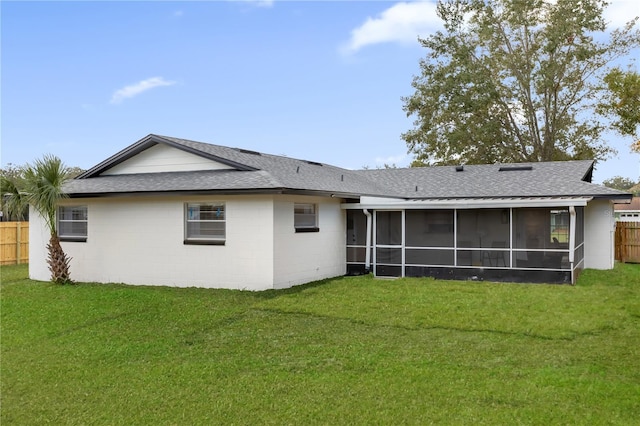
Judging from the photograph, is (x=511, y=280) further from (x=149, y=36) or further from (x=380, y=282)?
(x=149, y=36)

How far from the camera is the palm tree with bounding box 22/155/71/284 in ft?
44.4

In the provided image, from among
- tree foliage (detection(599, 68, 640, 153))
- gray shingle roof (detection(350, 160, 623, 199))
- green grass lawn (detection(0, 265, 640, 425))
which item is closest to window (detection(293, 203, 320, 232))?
green grass lawn (detection(0, 265, 640, 425))

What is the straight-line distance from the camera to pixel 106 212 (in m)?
14.8

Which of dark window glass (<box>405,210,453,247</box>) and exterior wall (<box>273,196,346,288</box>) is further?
dark window glass (<box>405,210,453,247</box>)

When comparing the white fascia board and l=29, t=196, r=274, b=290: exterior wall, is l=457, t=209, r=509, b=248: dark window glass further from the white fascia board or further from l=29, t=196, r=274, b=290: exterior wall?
l=29, t=196, r=274, b=290: exterior wall

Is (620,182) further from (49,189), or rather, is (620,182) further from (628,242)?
(49,189)

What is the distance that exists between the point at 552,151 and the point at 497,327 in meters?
23.8

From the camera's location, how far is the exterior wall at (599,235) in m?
18.0

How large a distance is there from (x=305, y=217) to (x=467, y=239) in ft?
15.8

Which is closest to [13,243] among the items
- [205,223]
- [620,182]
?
[205,223]

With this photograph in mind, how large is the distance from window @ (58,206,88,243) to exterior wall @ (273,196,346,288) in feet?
20.7

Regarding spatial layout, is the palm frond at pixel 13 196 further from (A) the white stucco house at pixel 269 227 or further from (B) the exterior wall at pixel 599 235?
(B) the exterior wall at pixel 599 235

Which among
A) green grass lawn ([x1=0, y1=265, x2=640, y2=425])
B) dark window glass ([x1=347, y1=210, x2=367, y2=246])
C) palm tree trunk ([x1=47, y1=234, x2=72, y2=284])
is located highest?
dark window glass ([x1=347, y1=210, x2=367, y2=246])

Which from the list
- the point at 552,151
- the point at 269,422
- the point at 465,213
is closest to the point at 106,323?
the point at 269,422
